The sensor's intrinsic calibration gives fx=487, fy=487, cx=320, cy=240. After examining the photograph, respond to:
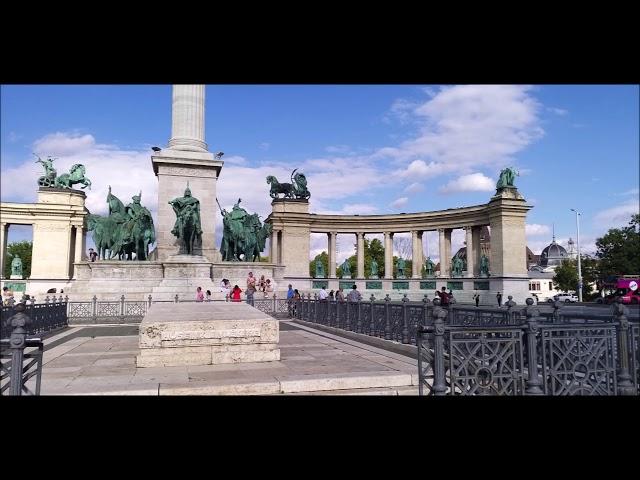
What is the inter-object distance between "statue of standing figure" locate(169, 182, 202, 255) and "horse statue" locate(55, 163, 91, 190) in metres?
46.4

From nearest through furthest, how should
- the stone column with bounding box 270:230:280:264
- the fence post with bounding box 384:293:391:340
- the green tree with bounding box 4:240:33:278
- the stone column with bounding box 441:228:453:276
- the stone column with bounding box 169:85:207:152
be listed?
the fence post with bounding box 384:293:391:340
the stone column with bounding box 169:85:207:152
the stone column with bounding box 441:228:453:276
the stone column with bounding box 270:230:280:264
the green tree with bounding box 4:240:33:278

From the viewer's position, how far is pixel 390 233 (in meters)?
58.5

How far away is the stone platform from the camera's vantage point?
30.2 feet

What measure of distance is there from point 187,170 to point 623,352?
26367 mm

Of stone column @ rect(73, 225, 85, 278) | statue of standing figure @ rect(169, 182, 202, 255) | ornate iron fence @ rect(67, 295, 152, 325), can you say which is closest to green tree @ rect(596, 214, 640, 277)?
ornate iron fence @ rect(67, 295, 152, 325)

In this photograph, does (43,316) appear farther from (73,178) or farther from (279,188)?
(73,178)

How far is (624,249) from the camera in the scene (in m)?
6.68

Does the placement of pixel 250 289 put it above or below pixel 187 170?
below

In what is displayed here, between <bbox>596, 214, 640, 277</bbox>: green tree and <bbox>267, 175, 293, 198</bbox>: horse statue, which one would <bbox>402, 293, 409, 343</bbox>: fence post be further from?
<bbox>267, 175, 293, 198</bbox>: horse statue

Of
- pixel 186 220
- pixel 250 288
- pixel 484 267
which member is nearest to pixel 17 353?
pixel 250 288

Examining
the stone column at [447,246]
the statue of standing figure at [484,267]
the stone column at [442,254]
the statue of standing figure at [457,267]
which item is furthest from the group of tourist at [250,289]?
the stone column at [447,246]

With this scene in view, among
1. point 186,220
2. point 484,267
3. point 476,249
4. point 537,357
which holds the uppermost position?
point 476,249
